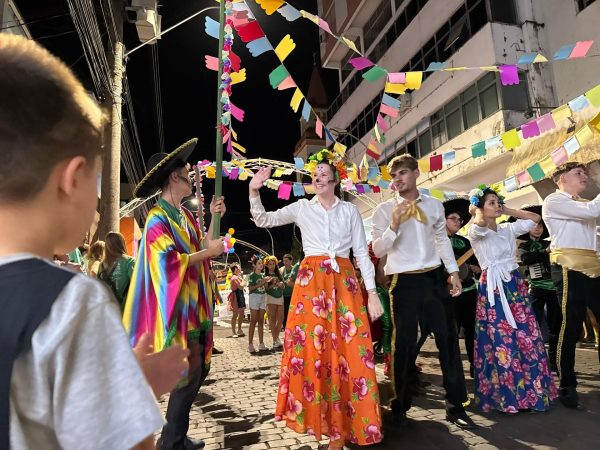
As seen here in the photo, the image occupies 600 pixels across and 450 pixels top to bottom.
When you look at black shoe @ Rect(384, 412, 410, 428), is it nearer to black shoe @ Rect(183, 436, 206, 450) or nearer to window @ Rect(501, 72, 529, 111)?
black shoe @ Rect(183, 436, 206, 450)

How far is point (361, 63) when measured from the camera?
5.42 metres

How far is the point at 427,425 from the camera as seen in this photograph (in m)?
3.58

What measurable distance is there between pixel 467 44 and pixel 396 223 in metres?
13.2

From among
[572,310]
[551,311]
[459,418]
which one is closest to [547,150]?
[551,311]

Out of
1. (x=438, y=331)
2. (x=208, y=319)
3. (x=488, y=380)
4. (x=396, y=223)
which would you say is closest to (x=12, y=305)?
(x=208, y=319)

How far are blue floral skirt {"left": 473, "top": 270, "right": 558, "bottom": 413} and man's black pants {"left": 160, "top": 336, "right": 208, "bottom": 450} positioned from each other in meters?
2.75

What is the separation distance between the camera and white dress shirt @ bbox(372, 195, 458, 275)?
3.74 meters

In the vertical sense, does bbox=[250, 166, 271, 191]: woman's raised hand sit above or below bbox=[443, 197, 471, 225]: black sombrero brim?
below

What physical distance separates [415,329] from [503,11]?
44.3 feet

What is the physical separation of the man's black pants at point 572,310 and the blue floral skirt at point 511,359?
16cm

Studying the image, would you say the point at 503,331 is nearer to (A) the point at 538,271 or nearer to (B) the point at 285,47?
(A) the point at 538,271

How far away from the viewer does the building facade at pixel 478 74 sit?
12.2 m

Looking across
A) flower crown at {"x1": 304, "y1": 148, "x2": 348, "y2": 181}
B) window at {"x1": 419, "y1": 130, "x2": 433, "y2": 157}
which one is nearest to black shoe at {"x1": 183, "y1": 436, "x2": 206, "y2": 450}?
flower crown at {"x1": 304, "y1": 148, "x2": 348, "y2": 181}

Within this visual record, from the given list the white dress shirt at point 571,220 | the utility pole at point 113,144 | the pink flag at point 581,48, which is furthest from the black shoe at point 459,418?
the utility pole at point 113,144
